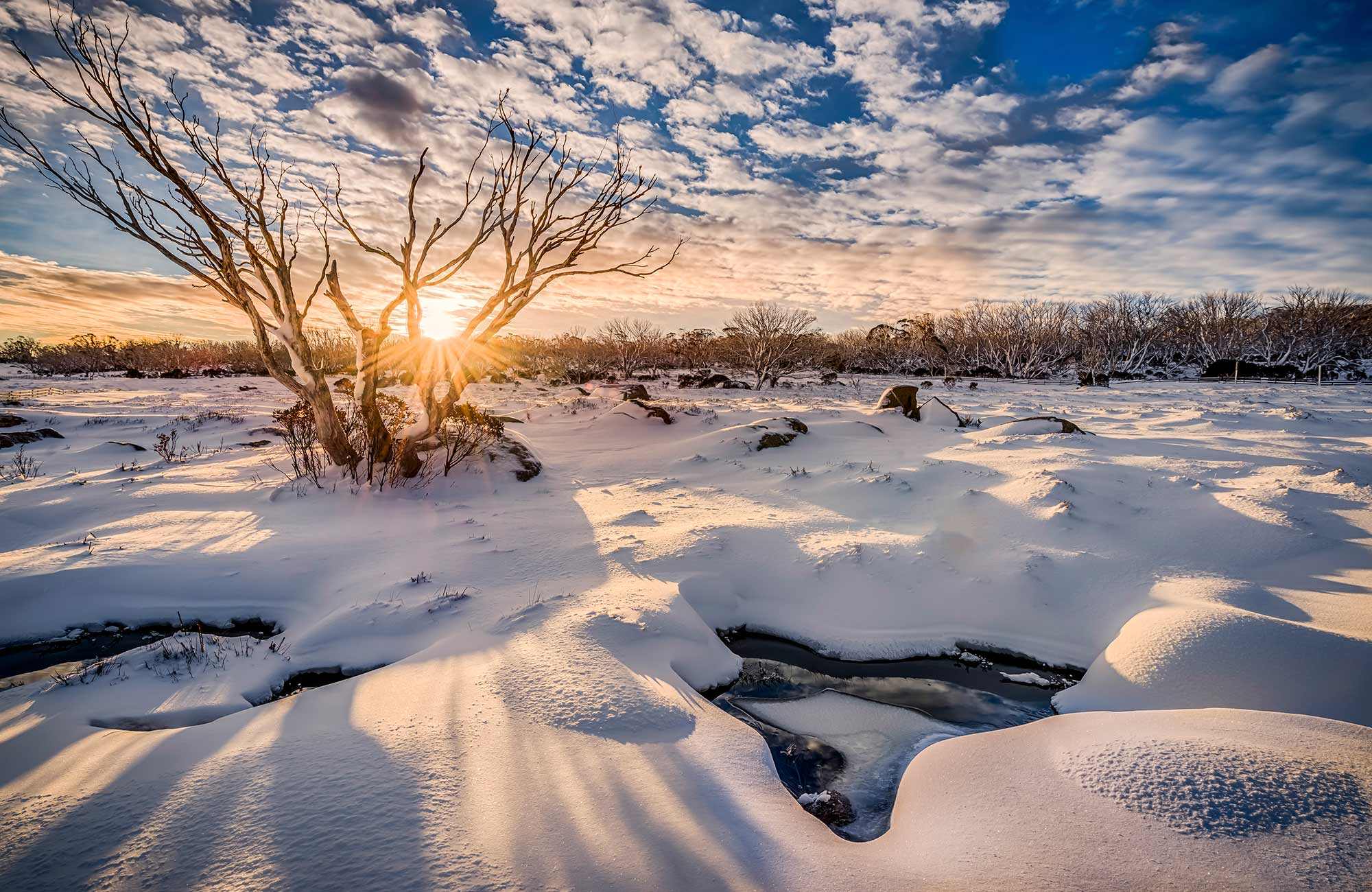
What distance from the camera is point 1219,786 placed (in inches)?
77.7

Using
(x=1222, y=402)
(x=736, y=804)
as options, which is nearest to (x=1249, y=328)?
(x=1222, y=402)

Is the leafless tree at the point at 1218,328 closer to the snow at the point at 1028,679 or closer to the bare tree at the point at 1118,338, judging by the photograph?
the bare tree at the point at 1118,338

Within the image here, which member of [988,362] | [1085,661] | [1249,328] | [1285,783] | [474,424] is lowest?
[1085,661]

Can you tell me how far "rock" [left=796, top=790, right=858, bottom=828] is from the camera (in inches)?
96.0

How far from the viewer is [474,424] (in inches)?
358

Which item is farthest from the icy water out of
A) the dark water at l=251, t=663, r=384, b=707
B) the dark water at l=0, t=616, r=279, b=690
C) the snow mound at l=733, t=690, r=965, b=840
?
the dark water at l=0, t=616, r=279, b=690

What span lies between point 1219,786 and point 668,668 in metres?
2.52

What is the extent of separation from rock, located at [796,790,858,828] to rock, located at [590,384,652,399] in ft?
44.6

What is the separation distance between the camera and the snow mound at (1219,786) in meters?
1.83

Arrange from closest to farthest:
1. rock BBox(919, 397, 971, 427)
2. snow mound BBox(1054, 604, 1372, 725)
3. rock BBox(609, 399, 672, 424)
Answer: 1. snow mound BBox(1054, 604, 1372, 725)
2. rock BBox(919, 397, 971, 427)
3. rock BBox(609, 399, 672, 424)

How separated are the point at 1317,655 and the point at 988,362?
1971 inches

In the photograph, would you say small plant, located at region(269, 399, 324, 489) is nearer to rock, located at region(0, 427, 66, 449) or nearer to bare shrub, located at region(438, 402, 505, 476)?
bare shrub, located at region(438, 402, 505, 476)

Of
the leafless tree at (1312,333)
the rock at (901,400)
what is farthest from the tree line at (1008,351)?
the rock at (901,400)

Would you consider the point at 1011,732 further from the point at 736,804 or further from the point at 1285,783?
the point at 736,804
